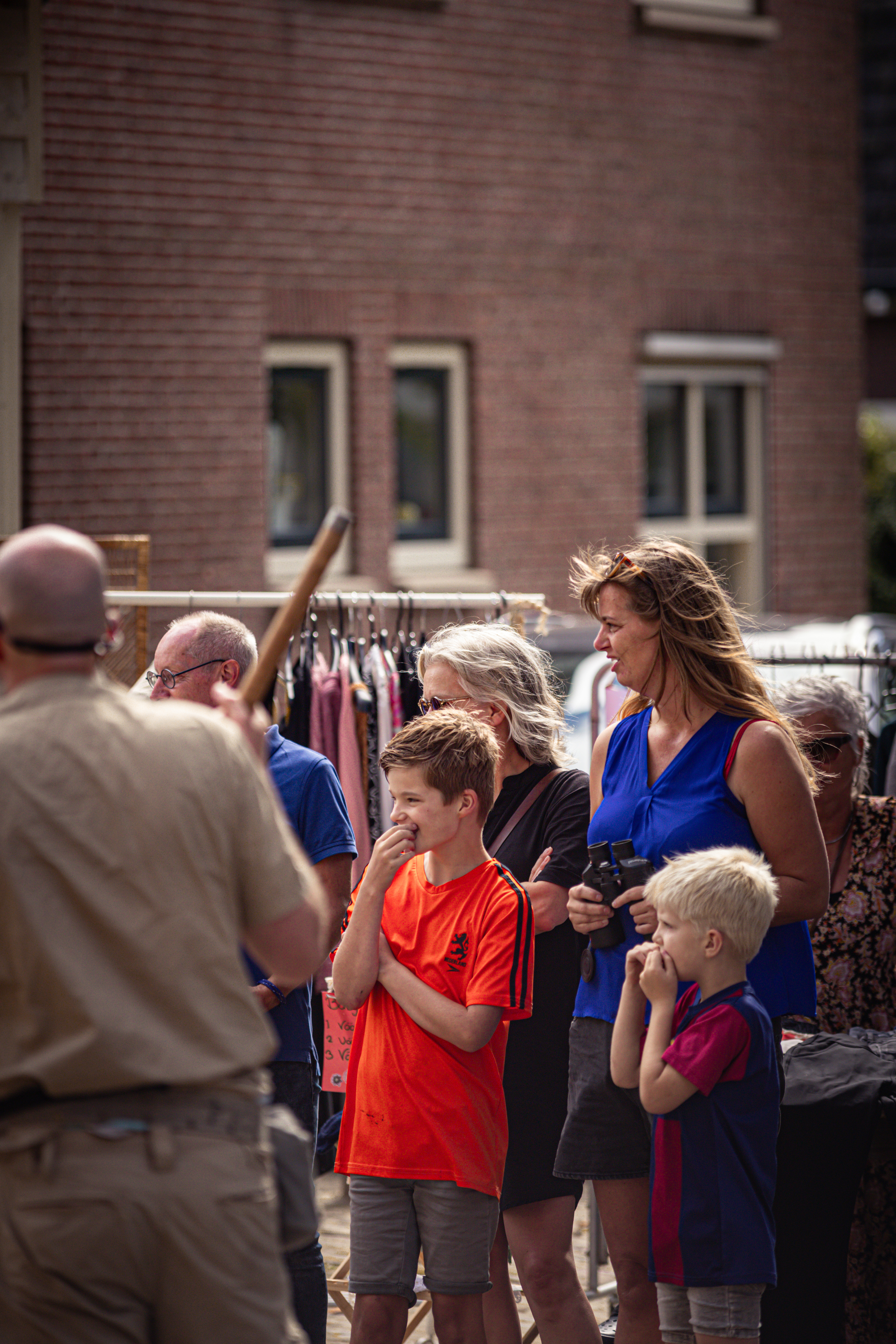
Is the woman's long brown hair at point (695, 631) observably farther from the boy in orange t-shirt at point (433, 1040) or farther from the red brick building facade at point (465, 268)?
the red brick building facade at point (465, 268)

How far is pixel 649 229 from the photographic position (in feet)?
39.6

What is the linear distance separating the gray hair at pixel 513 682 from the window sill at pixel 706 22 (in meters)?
9.24

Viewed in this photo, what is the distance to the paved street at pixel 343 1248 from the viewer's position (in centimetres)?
A: 488

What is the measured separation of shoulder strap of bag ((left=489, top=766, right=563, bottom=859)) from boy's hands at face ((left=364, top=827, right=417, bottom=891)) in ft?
1.76

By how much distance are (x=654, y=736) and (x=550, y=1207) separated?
110 centimetres

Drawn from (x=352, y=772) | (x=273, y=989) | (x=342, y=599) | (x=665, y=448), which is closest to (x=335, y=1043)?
(x=273, y=989)

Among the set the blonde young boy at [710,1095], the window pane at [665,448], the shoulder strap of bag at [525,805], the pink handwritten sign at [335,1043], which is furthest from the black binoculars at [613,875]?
the window pane at [665,448]

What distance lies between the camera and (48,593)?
2.19m

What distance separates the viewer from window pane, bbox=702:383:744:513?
1302cm

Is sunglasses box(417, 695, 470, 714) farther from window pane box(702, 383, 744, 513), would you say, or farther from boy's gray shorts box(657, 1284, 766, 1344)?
window pane box(702, 383, 744, 513)

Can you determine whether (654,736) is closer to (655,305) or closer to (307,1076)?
(307,1076)

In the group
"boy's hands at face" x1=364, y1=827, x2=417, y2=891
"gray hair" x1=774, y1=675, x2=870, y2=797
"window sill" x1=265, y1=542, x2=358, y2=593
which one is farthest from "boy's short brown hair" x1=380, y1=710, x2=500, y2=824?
"window sill" x1=265, y1=542, x2=358, y2=593

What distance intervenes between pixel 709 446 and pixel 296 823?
983 cm

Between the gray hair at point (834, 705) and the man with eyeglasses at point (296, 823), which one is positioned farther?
the gray hair at point (834, 705)
